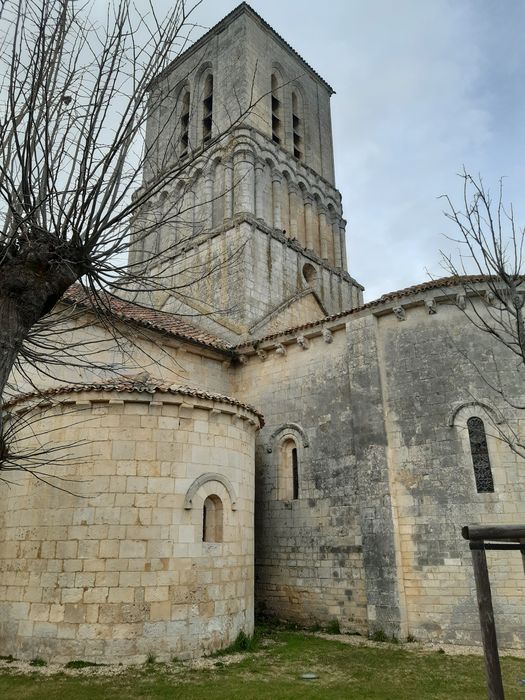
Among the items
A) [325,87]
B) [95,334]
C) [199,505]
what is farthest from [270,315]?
[325,87]

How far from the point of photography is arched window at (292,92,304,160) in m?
22.1

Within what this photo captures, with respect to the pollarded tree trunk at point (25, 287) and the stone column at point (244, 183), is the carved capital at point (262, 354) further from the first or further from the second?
the pollarded tree trunk at point (25, 287)

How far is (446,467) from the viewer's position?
32.6 ft

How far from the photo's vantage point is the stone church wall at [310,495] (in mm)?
10711

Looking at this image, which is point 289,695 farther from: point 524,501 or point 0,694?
point 524,501

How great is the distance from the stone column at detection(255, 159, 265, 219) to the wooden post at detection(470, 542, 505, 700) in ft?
48.9

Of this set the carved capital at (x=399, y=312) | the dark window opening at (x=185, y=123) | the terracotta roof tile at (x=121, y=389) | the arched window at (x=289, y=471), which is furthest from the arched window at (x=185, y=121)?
the terracotta roof tile at (x=121, y=389)

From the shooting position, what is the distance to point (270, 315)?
53.9 ft

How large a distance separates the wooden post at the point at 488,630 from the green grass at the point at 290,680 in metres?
2.14

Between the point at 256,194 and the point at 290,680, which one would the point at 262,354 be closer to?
the point at 256,194

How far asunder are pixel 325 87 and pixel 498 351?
19602 mm

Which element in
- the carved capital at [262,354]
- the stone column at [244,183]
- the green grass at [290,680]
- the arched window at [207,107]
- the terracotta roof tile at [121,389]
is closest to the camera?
the green grass at [290,680]

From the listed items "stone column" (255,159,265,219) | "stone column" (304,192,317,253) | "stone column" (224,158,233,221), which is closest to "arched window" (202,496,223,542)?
"stone column" (224,158,233,221)

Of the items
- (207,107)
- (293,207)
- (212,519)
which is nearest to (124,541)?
(212,519)
